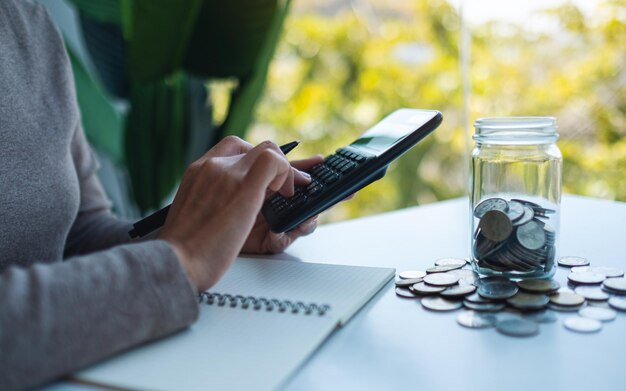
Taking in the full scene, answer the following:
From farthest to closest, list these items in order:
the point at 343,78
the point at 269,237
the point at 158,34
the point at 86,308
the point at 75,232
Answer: the point at 343,78 → the point at 158,34 → the point at 75,232 → the point at 269,237 → the point at 86,308

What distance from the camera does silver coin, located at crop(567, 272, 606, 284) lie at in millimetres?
604

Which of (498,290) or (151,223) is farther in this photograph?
(151,223)

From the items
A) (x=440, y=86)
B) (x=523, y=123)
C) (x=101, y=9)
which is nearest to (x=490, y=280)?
(x=523, y=123)

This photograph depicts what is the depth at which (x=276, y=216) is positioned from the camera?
68 centimetres

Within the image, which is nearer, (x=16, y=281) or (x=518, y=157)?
(x=16, y=281)

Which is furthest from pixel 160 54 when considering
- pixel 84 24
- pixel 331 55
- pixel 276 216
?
pixel 331 55

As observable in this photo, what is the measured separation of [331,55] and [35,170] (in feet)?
6.41

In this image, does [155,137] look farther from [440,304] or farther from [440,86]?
[440,86]

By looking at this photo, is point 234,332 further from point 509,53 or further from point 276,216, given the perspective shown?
point 509,53

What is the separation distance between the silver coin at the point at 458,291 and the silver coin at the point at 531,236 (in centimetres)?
7

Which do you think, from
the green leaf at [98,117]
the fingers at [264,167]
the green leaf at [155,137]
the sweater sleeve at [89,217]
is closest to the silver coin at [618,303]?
the fingers at [264,167]

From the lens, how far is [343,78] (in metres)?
2.58

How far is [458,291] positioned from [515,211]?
100 millimetres

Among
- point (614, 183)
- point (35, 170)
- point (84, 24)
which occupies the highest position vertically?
point (84, 24)
